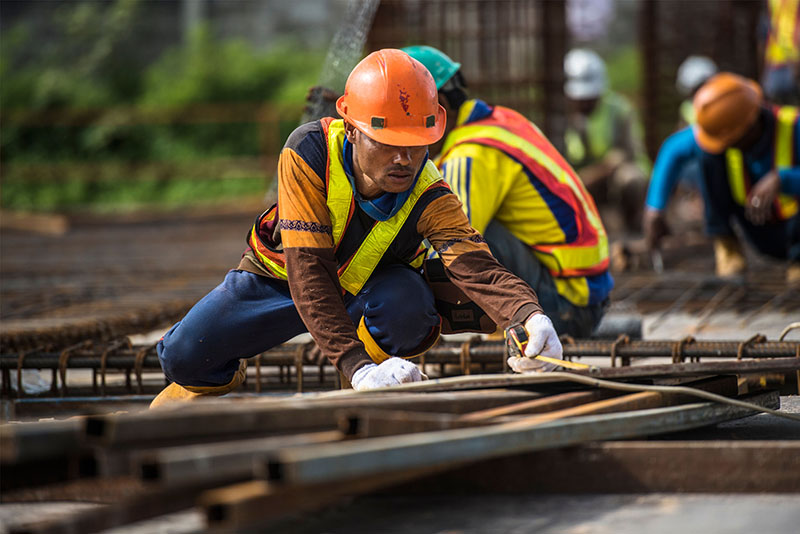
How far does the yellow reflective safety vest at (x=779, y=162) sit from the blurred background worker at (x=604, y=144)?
10.2 feet

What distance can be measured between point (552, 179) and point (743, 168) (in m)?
2.51

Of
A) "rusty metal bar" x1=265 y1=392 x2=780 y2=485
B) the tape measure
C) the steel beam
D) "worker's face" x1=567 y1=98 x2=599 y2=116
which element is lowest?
the steel beam

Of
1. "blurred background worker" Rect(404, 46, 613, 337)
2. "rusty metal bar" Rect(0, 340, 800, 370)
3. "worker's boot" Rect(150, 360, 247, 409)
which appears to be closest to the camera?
"worker's boot" Rect(150, 360, 247, 409)

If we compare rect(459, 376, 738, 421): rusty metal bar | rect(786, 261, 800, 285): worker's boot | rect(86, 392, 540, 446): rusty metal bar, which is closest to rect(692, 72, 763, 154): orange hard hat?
rect(786, 261, 800, 285): worker's boot

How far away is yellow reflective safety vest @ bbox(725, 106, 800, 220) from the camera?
5.88 m

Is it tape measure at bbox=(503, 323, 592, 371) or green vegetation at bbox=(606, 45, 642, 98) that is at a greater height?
green vegetation at bbox=(606, 45, 642, 98)

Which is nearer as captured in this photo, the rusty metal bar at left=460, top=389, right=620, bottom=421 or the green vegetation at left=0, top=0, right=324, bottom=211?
the rusty metal bar at left=460, top=389, right=620, bottom=421

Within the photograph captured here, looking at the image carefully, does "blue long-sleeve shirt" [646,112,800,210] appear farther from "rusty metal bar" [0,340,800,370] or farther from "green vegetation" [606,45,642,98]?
"green vegetation" [606,45,642,98]

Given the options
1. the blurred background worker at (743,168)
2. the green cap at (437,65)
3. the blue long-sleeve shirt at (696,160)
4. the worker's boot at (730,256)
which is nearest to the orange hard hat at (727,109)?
the blurred background worker at (743,168)

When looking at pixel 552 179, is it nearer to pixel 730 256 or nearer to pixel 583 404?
pixel 583 404

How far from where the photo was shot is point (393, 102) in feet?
9.79

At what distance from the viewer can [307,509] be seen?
240 centimetres

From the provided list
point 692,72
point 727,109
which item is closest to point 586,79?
point 692,72

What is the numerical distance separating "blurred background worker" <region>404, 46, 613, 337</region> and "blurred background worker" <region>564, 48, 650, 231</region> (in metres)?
5.19
